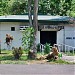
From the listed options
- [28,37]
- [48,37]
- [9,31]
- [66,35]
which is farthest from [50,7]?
[28,37]

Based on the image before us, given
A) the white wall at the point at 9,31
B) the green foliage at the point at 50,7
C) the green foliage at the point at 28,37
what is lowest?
the green foliage at the point at 50,7

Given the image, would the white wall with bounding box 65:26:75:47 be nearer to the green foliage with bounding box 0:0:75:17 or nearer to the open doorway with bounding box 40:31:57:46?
the open doorway with bounding box 40:31:57:46

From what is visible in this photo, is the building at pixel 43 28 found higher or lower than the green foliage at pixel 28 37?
lower

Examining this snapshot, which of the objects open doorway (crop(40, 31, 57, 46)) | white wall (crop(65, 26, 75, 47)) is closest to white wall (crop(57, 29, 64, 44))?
white wall (crop(65, 26, 75, 47))

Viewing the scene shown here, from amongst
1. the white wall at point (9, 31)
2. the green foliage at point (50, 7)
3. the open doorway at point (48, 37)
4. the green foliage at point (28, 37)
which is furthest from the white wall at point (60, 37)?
the green foliage at point (50, 7)

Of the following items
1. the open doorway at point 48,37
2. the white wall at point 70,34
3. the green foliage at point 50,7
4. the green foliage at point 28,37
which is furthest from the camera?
the green foliage at point 50,7

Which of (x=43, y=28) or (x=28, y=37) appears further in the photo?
(x=43, y=28)

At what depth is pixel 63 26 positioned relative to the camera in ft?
122

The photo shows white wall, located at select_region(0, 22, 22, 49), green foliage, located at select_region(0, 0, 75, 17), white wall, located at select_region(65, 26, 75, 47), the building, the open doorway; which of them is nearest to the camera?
the building

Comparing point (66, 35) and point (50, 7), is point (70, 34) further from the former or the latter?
point (50, 7)

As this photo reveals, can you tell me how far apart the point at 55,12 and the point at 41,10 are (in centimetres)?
223

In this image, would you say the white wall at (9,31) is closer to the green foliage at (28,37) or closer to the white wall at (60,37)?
the white wall at (60,37)

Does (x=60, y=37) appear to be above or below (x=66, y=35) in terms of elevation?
below

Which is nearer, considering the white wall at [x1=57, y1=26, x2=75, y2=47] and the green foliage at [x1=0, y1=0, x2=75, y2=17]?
the white wall at [x1=57, y1=26, x2=75, y2=47]
